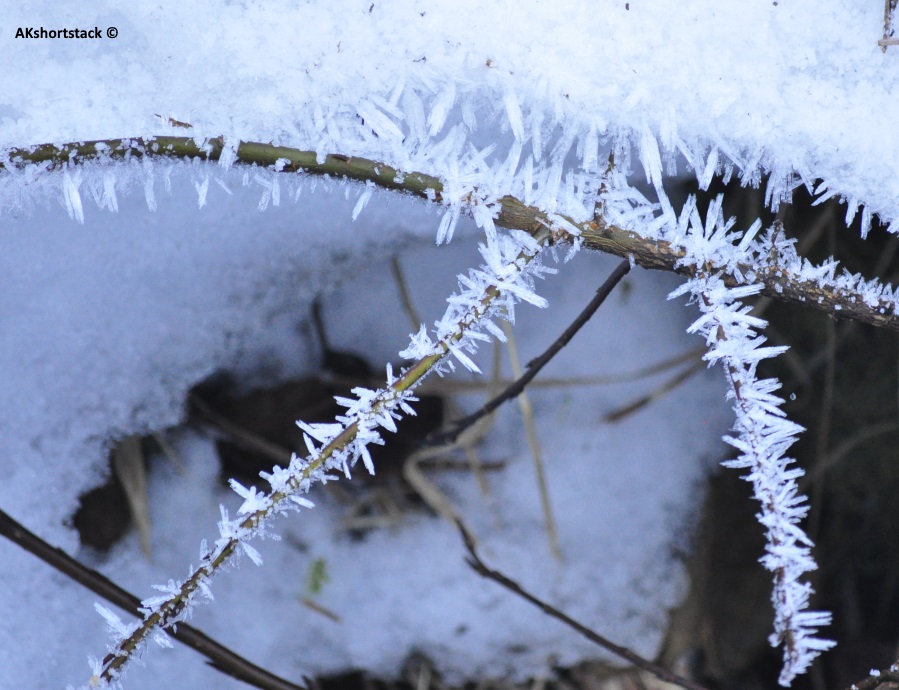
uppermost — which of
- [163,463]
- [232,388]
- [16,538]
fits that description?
[232,388]

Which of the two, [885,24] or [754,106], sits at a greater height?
[885,24]

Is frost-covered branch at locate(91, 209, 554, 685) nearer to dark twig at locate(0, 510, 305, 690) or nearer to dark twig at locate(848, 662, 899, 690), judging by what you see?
dark twig at locate(0, 510, 305, 690)

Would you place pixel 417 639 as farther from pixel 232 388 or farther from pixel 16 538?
pixel 16 538

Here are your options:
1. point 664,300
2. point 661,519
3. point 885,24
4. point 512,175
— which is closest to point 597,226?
point 512,175

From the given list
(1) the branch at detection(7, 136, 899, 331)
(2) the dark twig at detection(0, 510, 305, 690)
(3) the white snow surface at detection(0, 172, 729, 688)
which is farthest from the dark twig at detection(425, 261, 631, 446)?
(2) the dark twig at detection(0, 510, 305, 690)

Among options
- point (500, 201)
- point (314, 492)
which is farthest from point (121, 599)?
point (500, 201)

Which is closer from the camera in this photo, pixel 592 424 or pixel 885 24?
pixel 885 24

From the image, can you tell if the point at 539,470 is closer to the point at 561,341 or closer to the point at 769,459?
the point at 561,341

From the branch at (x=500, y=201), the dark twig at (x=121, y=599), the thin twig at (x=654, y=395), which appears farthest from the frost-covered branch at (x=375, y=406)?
the thin twig at (x=654, y=395)
